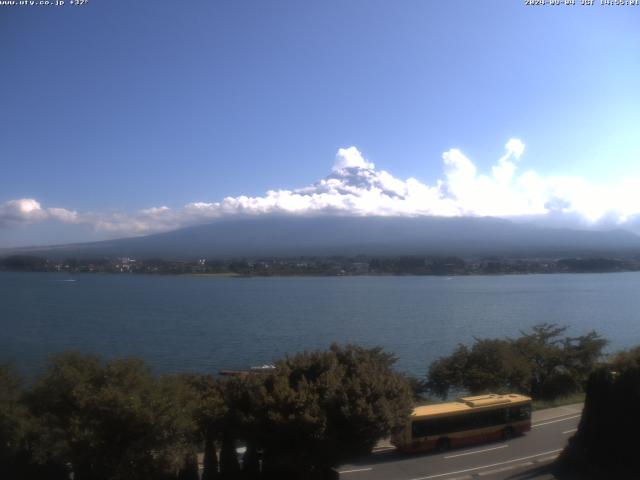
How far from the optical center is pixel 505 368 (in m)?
13.7

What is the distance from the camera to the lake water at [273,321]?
23.6 metres

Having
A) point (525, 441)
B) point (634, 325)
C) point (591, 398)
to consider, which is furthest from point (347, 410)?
point (634, 325)

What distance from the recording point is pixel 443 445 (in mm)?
9336

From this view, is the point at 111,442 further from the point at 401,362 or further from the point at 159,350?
the point at 159,350

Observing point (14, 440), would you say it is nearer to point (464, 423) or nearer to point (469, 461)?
point (469, 461)

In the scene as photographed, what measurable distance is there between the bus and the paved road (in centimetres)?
16

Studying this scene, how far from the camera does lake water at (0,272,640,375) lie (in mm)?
23578

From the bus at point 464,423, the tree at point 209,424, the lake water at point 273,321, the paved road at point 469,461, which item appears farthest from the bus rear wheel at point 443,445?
the lake water at point 273,321

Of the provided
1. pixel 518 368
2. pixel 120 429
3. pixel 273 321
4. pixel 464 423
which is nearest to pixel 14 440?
pixel 120 429

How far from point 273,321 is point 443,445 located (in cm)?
2424

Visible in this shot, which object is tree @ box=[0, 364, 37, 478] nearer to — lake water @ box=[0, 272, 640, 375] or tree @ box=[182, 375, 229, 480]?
tree @ box=[182, 375, 229, 480]

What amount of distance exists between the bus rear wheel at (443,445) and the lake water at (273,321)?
9391 mm

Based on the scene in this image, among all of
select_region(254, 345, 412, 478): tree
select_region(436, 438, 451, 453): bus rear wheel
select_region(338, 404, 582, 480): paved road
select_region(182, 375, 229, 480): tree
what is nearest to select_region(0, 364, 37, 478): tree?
select_region(182, 375, 229, 480): tree

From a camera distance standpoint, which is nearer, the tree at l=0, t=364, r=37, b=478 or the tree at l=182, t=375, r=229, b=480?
the tree at l=0, t=364, r=37, b=478
